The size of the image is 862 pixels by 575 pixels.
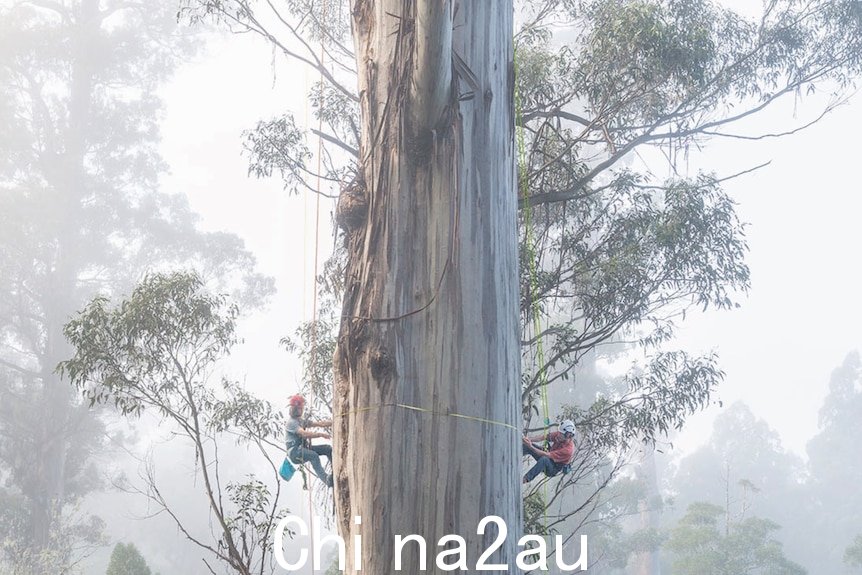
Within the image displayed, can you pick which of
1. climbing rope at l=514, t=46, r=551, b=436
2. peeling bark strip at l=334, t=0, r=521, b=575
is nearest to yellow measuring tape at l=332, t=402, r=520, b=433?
peeling bark strip at l=334, t=0, r=521, b=575

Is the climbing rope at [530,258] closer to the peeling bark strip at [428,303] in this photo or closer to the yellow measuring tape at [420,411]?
the peeling bark strip at [428,303]

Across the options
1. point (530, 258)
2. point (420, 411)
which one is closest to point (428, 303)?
point (420, 411)

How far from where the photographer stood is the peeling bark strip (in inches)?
94.4

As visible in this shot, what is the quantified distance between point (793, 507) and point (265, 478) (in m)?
16.3

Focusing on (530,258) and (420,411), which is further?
(530,258)

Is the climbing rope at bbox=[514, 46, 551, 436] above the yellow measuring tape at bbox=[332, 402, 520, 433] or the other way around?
above

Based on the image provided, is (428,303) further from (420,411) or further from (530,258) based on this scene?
(530,258)

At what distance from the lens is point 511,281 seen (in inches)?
107

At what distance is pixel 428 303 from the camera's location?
2488 mm

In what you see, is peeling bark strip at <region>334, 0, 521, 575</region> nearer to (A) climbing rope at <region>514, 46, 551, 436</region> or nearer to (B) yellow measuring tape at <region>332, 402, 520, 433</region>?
(B) yellow measuring tape at <region>332, 402, 520, 433</region>

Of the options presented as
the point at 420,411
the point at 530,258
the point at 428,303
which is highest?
the point at 530,258

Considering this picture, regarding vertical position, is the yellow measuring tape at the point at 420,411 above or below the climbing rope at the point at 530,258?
below

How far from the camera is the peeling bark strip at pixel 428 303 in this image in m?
2.40

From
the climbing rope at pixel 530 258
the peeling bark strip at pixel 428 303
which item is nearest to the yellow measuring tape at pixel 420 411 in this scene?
the peeling bark strip at pixel 428 303
